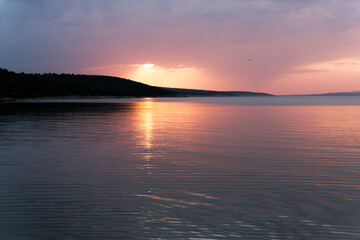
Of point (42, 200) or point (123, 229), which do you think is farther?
point (42, 200)

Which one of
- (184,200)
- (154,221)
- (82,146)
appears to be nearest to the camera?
(154,221)

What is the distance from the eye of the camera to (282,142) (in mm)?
23812

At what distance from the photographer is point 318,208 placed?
32.8 feet

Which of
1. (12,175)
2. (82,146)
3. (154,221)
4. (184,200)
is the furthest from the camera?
(82,146)

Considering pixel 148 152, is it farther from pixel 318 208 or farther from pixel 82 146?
pixel 318 208

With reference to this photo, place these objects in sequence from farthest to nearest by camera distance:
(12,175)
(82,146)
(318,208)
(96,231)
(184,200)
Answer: (82,146) < (12,175) < (184,200) < (318,208) < (96,231)

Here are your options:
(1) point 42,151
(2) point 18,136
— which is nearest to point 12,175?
(1) point 42,151

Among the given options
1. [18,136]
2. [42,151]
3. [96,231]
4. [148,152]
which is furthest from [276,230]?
[18,136]

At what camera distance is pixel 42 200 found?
1072cm

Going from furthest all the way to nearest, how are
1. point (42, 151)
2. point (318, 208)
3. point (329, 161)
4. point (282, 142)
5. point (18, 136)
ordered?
point (18, 136), point (282, 142), point (42, 151), point (329, 161), point (318, 208)

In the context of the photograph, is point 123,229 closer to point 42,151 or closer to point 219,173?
point 219,173

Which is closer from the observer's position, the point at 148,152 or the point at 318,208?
the point at 318,208

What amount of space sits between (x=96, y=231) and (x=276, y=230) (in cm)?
420

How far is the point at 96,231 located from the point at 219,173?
7058mm
